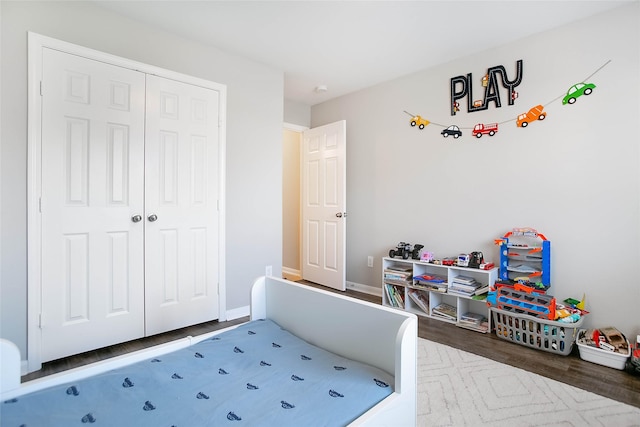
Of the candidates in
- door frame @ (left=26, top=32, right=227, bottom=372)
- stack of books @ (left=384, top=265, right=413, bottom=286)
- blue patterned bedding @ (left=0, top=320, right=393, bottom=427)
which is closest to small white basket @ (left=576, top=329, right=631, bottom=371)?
stack of books @ (left=384, top=265, right=413, bottom=286)

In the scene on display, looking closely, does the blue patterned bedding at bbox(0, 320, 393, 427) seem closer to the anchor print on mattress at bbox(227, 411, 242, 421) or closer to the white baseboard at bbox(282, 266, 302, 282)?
the anchor print on mattress at bbox(227, 411, 242, 421)

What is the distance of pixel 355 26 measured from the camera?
2.52 m

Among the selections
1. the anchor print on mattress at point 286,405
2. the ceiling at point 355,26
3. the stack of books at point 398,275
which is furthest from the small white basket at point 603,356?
the ceiling at point 355,26

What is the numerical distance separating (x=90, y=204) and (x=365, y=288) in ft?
9.57

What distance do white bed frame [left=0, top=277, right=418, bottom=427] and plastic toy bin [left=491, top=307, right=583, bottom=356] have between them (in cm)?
171

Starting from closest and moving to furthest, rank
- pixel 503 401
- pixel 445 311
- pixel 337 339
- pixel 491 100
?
pixel 337 339 → pixel 503 401 → pixel 491 100 → pixel 445 311

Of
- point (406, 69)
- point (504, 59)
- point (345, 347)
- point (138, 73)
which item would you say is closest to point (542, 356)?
point (345, 347)

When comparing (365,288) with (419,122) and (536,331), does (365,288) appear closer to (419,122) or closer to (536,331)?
(536,331)

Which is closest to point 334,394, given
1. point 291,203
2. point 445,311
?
point 445,311

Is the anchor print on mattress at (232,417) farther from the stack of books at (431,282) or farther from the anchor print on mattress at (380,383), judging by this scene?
the stack of books at (431,282)

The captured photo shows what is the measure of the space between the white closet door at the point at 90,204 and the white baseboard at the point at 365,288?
2.41 m

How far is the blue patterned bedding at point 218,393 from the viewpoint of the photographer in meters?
0.92

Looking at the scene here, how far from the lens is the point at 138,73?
2.41 metres

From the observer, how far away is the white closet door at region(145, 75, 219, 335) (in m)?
2.50
